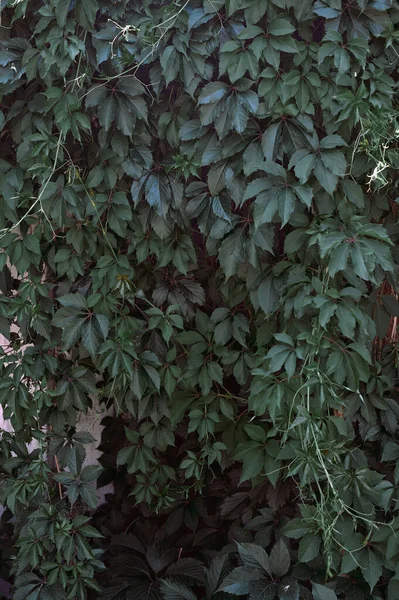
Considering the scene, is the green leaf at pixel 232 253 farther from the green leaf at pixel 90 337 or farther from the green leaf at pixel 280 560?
the green leaf at pixel 280 560

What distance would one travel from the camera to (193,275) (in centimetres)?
202

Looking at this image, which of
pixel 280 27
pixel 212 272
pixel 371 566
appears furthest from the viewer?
pixel 212 272

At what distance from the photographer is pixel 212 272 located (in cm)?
202

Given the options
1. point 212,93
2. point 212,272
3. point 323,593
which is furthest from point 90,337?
point 323,593

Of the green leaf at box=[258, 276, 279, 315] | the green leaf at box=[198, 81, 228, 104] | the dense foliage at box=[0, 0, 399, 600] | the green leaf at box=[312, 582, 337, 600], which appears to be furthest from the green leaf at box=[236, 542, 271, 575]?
the green leaf at box=[198, 81, 228, 104]

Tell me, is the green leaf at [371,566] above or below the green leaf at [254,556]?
below

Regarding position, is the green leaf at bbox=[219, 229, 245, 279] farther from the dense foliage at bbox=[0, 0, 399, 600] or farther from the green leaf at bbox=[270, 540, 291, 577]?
the green leaf at bbox=[270, 540, 291, 577]

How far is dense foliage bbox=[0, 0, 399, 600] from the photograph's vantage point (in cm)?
166

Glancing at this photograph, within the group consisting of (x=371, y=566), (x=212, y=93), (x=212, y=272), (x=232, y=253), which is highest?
(x=212, y=93)

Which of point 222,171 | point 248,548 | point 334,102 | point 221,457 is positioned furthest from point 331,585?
point 334,102

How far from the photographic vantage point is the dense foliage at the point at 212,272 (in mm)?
1659

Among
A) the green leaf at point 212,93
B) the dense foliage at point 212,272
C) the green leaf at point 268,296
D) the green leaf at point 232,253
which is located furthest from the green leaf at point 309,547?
the green leaf at point 212,93

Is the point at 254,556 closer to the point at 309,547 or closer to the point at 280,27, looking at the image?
the point at 309,547

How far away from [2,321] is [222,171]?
73 centimetres
